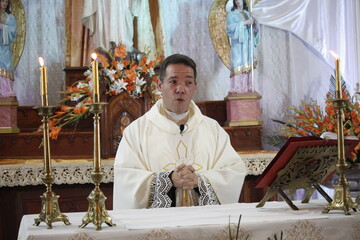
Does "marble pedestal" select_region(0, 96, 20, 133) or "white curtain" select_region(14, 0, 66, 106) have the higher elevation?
"white curtain" select_region(14, 0, 66, 106)

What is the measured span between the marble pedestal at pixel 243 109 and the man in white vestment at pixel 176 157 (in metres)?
2.78

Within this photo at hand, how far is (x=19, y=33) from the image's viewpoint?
23.6 ft

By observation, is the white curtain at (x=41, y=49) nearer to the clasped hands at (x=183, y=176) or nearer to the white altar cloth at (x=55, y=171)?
the white altar cloth at (x=55, y=171)

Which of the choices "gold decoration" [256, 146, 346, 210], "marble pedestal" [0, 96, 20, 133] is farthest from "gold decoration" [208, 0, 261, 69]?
"gold decoration" [256, 146, 346, 210]

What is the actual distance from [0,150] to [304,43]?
4173 mm

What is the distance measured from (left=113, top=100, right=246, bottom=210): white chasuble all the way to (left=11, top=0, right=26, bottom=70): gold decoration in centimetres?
338

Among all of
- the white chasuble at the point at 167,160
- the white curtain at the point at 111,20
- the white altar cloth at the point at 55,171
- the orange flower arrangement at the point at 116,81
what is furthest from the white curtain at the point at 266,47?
the white chasuble at the point at 167,160

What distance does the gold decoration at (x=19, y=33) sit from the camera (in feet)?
23.5

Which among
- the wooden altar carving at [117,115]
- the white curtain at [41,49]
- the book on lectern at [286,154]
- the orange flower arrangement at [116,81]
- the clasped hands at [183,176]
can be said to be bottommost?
the clasped hands at [183,176]

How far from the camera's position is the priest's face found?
13.4 ft

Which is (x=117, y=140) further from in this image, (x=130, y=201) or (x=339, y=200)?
(x=339, y=200)


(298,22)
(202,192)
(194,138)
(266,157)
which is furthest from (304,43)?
(202,192)

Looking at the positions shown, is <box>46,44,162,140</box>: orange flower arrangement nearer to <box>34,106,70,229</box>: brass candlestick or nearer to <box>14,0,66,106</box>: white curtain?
<box>14,0,66,106</box>: white curtain

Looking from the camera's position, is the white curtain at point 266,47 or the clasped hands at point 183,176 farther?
the white curtain at point 266,47
